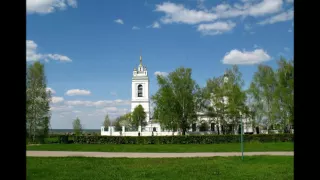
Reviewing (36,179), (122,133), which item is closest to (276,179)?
(36,179)

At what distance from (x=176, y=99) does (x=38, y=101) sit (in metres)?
20.0

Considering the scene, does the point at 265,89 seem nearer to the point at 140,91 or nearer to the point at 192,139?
the point at 192,139

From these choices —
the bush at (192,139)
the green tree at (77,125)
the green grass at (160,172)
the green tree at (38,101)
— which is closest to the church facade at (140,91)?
the green tree at (77,125)

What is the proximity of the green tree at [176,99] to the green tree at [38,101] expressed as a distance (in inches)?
670

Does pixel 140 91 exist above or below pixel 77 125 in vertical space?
above

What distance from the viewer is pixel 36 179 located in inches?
462

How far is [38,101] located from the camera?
126 feet

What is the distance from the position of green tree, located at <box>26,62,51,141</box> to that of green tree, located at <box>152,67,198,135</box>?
1701cm

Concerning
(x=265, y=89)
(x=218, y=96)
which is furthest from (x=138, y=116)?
(x=265, y=89)

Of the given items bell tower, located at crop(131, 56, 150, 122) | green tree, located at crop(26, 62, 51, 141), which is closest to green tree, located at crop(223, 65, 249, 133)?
green tree, located at crop(26, 62, 51, 141)
